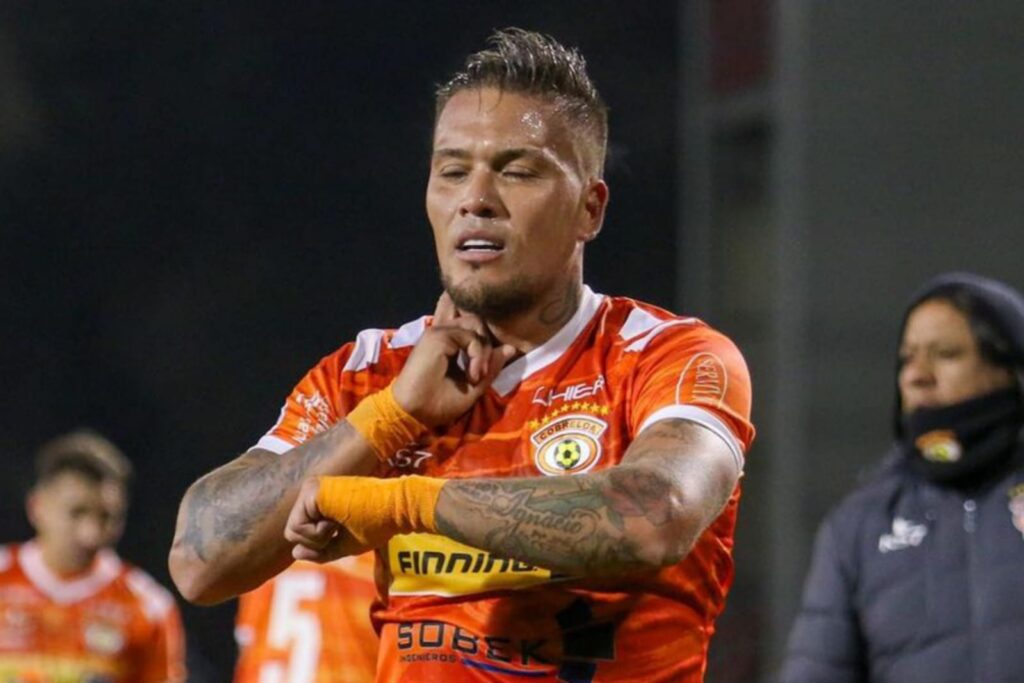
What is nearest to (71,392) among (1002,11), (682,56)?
(682,56)

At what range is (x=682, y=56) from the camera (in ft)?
31.9

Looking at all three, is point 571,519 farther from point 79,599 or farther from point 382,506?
point 79,599

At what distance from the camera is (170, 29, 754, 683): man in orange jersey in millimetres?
2553

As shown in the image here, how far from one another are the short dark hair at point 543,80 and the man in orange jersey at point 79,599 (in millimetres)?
4230

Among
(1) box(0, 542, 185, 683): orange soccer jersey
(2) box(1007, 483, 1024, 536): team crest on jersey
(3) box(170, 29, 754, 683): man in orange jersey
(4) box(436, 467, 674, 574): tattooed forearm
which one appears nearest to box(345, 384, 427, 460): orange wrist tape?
(3) box(170, 29, 754, 683): man in orange jersey

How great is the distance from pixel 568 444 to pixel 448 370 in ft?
0.77

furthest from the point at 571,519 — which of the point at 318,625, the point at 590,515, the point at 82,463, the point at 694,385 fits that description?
the point at 82,463

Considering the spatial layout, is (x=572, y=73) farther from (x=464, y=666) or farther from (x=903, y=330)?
(x=903, y=330)

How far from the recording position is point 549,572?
271 centimetres

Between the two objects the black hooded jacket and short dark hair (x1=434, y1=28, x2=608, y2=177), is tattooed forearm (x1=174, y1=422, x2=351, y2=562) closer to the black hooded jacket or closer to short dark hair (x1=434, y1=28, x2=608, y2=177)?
short dark hair (x1=434, y1=28, x2=608, y2=177)

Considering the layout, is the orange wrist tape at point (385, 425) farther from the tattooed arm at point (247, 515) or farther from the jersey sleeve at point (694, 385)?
the jersey sleeve at point (694, 385)

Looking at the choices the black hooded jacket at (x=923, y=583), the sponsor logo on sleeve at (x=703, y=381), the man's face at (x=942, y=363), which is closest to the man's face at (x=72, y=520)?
the black hooded jacket at (x=923, y=583)

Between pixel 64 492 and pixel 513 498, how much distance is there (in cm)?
479

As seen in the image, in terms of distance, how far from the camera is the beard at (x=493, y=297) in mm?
2934
